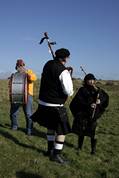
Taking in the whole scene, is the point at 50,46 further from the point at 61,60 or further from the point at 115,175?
the point at 115,175

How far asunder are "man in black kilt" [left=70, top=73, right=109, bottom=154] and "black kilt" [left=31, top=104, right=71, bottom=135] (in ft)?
4.11

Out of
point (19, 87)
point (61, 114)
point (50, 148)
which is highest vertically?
point (19, 87)

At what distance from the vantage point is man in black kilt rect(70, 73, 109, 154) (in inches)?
403

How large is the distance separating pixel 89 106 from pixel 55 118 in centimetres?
144

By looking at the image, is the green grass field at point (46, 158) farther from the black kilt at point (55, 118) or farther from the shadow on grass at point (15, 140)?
the black kilt at point (55, 118)

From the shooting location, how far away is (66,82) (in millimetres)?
8820

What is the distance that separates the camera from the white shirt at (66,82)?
880 cm

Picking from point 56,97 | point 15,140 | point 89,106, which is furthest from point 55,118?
point 15,140

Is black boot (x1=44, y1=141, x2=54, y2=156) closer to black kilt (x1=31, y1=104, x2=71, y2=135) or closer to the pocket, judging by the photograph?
black kilt (x1=31, y1=104, x2=71, y2=135)

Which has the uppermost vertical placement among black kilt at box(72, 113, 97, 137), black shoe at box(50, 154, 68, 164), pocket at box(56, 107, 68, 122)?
pocket at box(56, 107, 68, 122)

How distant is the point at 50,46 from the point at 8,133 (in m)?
3.54

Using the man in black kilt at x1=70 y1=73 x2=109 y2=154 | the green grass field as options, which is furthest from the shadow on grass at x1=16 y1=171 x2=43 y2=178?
the man in black kilt at x1=70 y1=73 x2=109 y2=154

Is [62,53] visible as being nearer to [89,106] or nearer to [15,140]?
[89,106]

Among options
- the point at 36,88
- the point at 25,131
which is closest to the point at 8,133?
the point at 25,131
